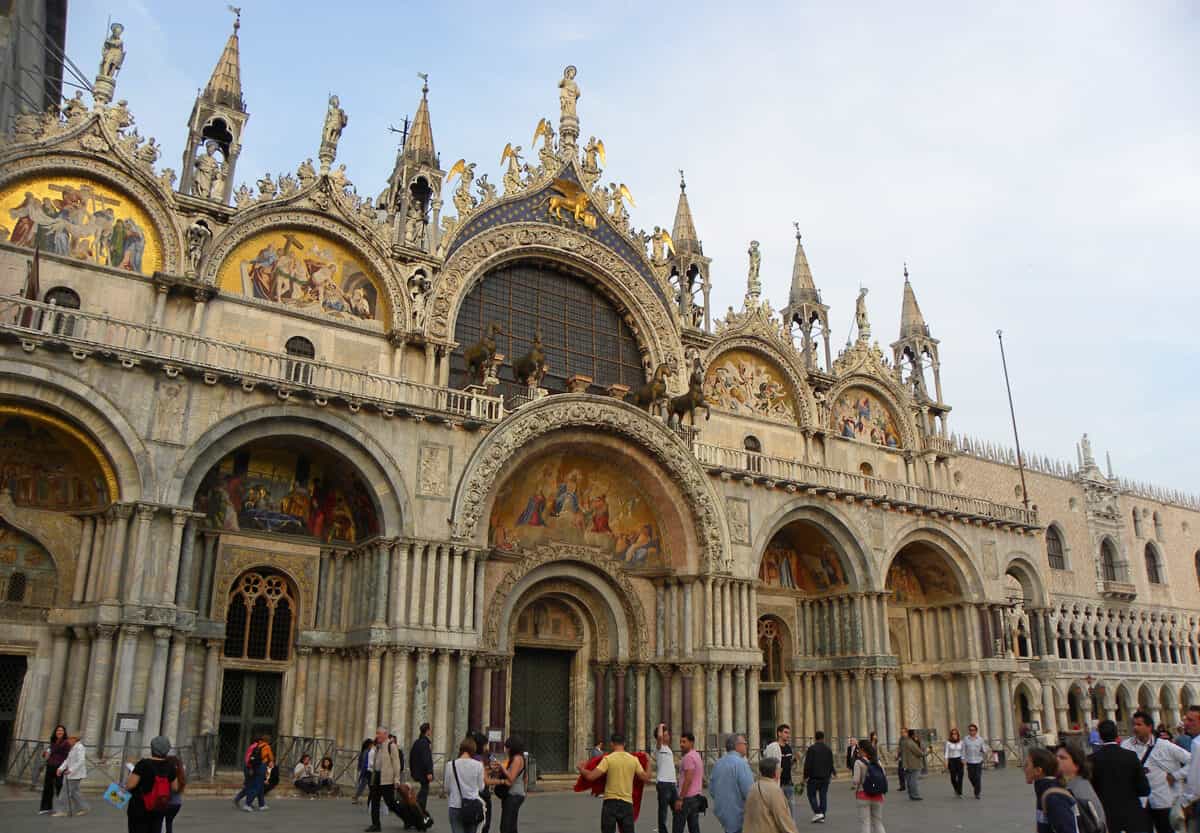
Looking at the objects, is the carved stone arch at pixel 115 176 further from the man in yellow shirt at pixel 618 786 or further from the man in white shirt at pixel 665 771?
the man in yellow shirt at pixel 618 786

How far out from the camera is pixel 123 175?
73.2 ft

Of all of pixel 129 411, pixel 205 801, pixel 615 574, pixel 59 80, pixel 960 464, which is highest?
pixel 59 80

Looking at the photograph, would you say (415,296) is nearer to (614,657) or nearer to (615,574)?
(615,574)

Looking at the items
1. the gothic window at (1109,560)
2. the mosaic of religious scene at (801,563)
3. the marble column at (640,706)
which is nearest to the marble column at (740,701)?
the marble column at (640,706)

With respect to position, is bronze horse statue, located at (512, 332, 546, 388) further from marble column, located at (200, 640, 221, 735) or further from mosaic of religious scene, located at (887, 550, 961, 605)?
mosaic of religious scene, located at (887, 550, 961, 605)

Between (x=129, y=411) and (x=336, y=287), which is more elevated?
(x=336, y=287)

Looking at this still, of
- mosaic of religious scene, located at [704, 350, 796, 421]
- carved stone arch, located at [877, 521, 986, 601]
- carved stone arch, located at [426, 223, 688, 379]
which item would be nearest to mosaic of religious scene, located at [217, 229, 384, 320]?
carved stone arch, located at [426, 223, 688, 379]

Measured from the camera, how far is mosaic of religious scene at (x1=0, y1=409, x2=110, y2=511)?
19797 millimetres

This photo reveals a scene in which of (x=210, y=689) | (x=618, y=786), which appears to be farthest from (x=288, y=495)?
(x=618, y=786)

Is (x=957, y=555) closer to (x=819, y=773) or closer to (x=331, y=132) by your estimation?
(x=819, y=773)

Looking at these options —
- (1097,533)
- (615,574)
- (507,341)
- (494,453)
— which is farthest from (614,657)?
(1097,533)

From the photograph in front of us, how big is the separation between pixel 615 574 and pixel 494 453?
5319 mm

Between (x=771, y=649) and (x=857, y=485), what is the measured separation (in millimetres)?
5858

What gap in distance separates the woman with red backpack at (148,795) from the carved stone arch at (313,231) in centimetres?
1657
